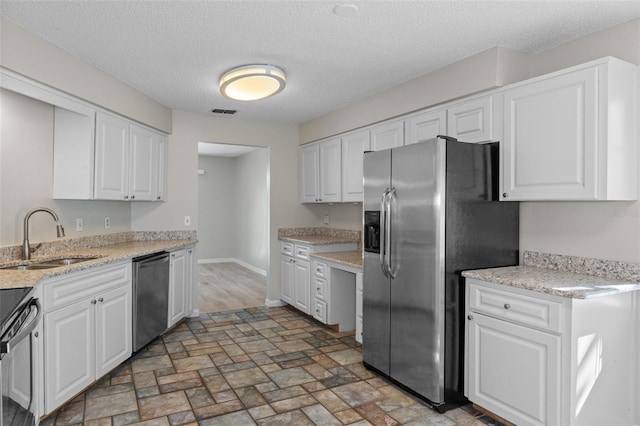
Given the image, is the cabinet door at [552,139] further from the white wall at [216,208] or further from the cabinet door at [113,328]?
the white wall at [216,208]

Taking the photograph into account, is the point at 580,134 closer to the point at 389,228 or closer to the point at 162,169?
the point at 389,228

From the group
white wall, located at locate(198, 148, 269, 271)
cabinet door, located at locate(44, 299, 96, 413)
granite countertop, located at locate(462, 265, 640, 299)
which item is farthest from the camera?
white wall, located at locate(198, 148, 269, 271)

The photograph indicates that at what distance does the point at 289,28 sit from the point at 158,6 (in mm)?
752

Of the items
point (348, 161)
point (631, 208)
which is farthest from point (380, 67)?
point (631, 208)

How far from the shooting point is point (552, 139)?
245 centimetres

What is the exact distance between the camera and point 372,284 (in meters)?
3.12

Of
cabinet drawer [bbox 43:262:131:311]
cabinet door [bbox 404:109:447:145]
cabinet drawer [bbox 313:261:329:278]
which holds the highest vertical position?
cabinet door [bbox 404:109:447:145]

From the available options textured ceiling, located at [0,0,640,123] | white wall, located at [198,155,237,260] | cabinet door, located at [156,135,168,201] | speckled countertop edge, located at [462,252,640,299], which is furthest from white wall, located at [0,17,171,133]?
white wall, located at [198,155,237,260]

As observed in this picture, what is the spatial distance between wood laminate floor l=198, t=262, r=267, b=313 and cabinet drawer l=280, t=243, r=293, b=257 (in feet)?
2.58

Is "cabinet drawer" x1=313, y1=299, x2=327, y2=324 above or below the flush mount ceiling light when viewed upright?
below

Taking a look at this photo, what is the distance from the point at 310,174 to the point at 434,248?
2878mm

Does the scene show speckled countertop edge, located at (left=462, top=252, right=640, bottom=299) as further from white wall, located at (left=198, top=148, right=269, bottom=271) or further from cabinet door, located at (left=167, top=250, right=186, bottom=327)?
white wall, located at (left=198, top=148, right=269, bottom=271)

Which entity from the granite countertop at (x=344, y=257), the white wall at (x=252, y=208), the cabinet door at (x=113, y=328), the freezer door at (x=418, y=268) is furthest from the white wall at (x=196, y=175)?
the freezer door at (x=418, y=268)

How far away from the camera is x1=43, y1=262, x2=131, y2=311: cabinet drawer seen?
7.91 feet
